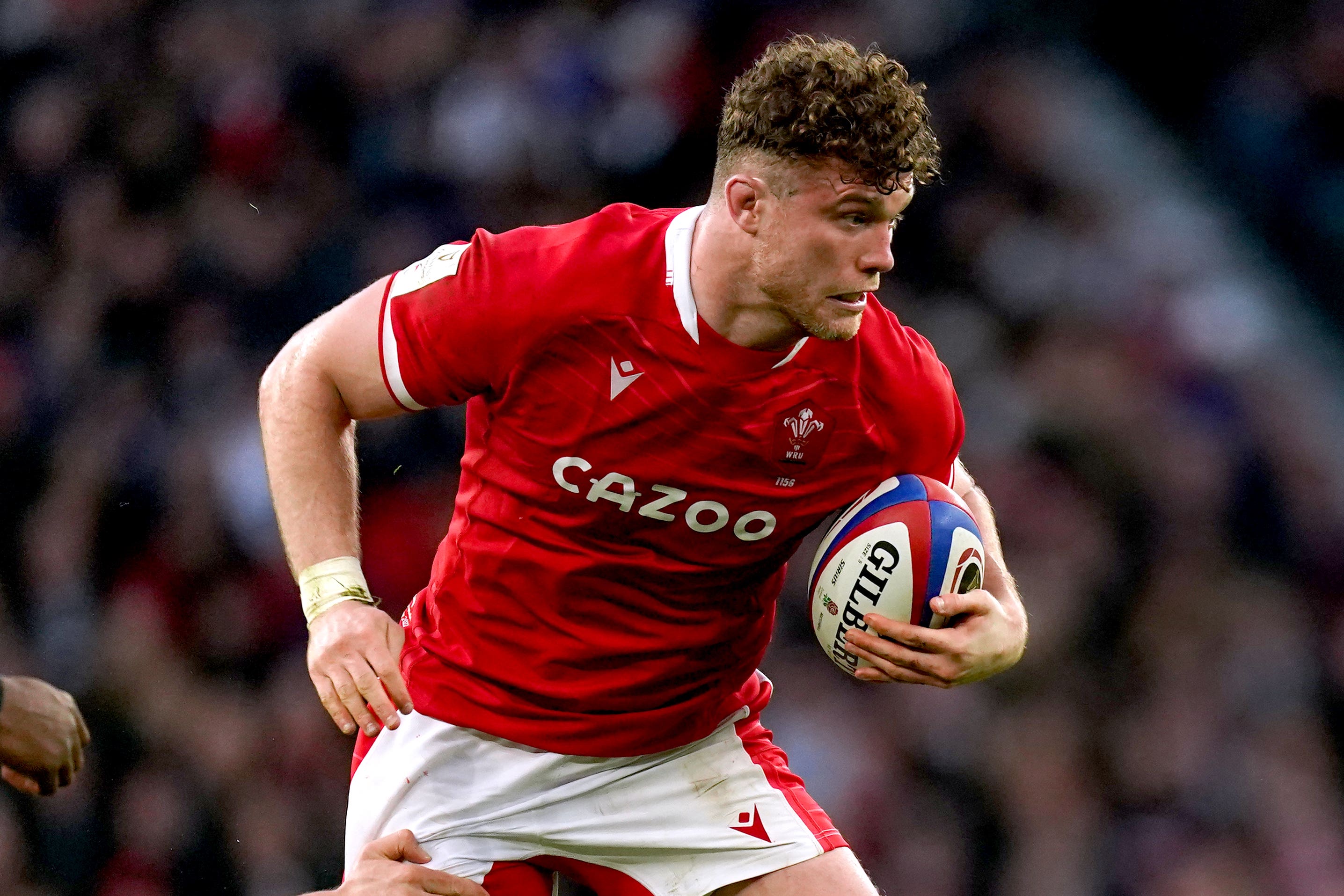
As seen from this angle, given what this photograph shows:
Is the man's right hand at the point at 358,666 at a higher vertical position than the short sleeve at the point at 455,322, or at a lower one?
lower

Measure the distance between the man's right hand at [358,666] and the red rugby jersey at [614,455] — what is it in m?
0.39

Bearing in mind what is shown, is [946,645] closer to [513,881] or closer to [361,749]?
[513,881]

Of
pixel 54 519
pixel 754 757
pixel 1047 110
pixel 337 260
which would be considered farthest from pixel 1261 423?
pixel 54 519

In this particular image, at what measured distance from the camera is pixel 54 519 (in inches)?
294

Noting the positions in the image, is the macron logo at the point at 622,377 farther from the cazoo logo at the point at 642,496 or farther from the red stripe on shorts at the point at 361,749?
the red stripe on shorts at the point at 361,749

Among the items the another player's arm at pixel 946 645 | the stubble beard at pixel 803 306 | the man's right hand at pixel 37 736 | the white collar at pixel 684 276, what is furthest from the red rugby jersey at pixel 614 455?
the man's right hand at pixel 37 736

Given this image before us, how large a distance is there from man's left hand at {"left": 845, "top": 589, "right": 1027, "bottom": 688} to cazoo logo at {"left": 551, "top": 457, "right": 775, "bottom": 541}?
369 mm

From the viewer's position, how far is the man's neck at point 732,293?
128 inches

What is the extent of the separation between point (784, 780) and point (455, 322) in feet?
4.22

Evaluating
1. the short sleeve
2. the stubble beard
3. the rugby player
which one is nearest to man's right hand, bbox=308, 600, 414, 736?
the rugby player

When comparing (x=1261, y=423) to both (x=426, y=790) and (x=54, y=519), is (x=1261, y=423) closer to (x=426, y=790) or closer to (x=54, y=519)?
(x=426, y=790)

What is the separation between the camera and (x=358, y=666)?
2998mm

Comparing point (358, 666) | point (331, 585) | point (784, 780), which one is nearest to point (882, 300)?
point (784, 780)

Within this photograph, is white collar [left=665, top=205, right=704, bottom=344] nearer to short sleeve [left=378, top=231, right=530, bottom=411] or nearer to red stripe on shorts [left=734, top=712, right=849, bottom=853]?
short sleeve [left=378, top=231, right=530, bottom=411]
